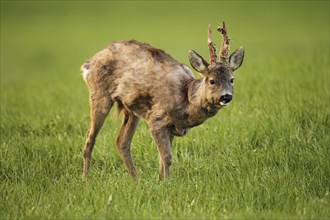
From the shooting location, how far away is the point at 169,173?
816 centimetres

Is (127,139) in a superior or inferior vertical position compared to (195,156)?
superior

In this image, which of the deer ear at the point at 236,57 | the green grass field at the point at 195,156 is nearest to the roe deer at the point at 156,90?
the deer ear at the point at 236,57

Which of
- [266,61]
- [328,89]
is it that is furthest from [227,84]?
[266,61]

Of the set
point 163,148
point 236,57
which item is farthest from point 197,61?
point 163,148

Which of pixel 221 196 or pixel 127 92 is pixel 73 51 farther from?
pixel 221 196

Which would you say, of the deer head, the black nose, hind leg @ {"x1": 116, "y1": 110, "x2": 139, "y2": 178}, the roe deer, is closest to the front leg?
the roe deer

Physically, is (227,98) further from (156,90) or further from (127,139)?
(127,139)

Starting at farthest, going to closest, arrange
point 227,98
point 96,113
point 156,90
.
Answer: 1. point 96,113
2. point 156,90
3. point 227,98

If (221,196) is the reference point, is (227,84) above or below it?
above

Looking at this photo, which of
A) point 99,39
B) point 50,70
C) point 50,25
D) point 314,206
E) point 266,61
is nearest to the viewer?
point 314,206

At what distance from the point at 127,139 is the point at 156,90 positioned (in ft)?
2.70

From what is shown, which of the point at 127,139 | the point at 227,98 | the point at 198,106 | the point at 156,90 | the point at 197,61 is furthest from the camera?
the point at 127,139

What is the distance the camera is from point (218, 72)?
7.77 metres

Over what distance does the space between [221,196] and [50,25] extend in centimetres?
2526
